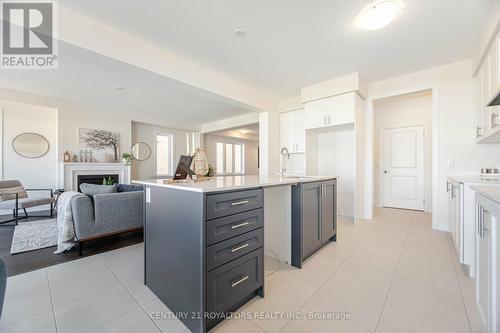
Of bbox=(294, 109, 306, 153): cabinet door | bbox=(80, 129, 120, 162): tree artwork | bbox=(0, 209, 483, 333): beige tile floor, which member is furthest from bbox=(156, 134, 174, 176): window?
bbox=(0, 209, 483, 333): beige tile floor

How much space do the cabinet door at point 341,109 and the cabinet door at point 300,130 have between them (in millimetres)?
735

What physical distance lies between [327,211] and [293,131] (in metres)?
2.54

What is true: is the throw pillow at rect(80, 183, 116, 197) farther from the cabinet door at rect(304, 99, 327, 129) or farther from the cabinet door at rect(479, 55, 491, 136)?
the cabinet door at rect(479, 55, 491, 136)

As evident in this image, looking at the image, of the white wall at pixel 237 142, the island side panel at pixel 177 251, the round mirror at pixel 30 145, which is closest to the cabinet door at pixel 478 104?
the island side panel at pixel 177 251

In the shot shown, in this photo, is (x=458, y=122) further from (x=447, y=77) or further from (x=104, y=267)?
(x=104, y=267)

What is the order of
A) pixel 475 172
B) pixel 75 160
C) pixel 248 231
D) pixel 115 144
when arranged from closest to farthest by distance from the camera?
pixel 248 231 < pixel 475 172 < pixel 75 160 < pixel 115 144

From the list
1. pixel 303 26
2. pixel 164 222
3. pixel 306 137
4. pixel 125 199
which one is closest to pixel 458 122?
pixel 306 137

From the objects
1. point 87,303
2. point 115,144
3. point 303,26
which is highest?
point 303,26

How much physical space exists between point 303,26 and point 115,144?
17.8 feet

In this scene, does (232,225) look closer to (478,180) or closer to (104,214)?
(104,214)

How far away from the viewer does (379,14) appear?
2.05 metres

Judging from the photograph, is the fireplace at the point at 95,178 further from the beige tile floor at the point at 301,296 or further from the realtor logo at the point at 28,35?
the beige tile floor at the point at 301,296

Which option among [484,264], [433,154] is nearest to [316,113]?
[433,154]

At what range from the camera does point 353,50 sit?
2840 mm
